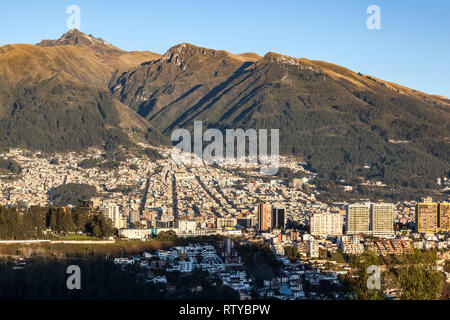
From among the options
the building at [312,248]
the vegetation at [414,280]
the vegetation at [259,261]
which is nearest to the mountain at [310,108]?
the building at [312,248]

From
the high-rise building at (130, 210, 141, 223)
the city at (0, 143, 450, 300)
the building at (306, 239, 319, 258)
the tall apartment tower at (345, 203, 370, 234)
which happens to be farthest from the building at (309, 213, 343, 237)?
the high-rise building at (130, 210, 141, 223)

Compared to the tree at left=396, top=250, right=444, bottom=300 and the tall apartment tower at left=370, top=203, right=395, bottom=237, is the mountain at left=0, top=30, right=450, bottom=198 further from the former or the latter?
the tree at left=396, top=250, right=444, bottom=300

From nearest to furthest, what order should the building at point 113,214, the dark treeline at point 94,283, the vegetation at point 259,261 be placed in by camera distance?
the dark treeline at point 94,283, the vegetation at point 259,261, the building at point 113,214

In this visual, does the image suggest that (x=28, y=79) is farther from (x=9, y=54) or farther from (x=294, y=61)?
(x=294, y=61)

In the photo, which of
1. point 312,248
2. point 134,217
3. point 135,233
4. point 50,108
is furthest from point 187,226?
point 50,108

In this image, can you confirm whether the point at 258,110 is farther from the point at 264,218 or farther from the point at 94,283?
the point at 94,283

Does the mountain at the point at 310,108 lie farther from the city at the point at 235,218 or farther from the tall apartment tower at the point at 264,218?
the tall apartment tower at the point at 264,218
